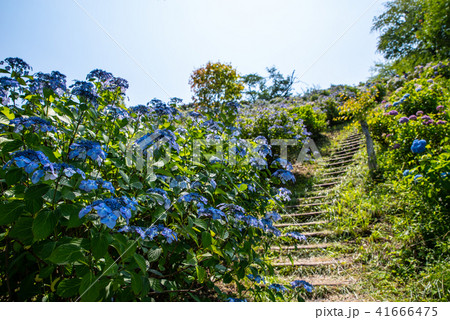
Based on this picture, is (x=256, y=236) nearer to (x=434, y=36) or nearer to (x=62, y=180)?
(x=62, y=180)

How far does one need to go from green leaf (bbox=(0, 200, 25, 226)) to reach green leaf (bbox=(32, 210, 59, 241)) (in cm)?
10

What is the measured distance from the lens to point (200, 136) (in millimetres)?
2014

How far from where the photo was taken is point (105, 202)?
37.5 inches

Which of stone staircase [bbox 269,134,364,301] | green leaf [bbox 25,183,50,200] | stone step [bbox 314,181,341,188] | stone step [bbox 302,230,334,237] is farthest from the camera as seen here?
stone step [bbox 314,181,341,188]

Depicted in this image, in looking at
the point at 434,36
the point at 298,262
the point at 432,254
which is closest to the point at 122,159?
the point at 298,262

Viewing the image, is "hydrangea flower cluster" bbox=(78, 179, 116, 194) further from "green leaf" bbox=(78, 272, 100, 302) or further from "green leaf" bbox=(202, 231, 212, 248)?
"green leaf" bbox=(202, 231, 212, 248)

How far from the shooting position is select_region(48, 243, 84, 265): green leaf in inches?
35.6

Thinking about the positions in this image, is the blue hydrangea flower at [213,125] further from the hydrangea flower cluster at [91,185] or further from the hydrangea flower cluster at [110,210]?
the hydrangea flower cluster at [110,210]

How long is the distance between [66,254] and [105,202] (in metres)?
0.22

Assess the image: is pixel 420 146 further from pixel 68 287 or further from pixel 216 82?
pixel 216 82

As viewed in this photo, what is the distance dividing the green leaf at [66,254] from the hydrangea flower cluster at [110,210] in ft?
0.44

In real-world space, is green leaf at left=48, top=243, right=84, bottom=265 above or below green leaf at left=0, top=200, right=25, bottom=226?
below

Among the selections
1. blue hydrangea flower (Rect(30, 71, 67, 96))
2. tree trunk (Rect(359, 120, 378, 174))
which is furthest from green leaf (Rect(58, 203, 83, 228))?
tree trunk (Rect(359, 120, 378, 174))

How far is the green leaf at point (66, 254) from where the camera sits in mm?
905
